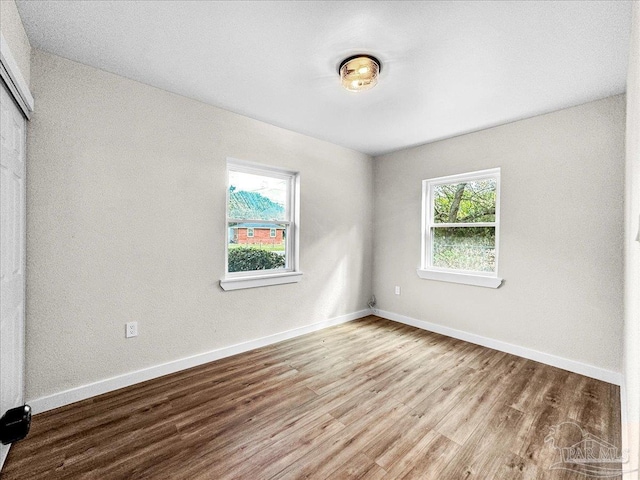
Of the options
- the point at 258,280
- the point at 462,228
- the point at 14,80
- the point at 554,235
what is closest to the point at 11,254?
the point at 14,80

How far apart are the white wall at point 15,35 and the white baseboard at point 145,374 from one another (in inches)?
84.5

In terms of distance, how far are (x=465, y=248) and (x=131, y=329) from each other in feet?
11.7

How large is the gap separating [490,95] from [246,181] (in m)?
2.46

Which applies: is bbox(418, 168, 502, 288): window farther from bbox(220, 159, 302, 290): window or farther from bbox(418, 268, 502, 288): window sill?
bbox(220, 159, 302, 290): window

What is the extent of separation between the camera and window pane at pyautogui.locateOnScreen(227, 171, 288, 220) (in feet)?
9.95

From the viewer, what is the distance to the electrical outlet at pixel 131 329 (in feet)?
7.47

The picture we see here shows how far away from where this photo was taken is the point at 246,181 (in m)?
3.12

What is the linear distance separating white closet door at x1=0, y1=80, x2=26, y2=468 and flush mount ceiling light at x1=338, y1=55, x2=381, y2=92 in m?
1.95

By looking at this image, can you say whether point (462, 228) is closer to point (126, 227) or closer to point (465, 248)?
point (465, 248)

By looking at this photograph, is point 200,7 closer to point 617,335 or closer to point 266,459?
point 266,459

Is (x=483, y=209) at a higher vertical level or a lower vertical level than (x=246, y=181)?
lower

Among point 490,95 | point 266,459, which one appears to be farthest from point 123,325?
point 490,95

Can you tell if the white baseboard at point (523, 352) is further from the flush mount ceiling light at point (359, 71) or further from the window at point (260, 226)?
the flush mount ceiling light at point (359, 71)

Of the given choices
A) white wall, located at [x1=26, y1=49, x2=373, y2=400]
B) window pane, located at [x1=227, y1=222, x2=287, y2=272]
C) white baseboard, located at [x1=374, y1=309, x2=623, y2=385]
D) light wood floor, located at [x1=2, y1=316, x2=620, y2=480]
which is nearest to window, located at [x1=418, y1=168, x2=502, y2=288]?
white baseboard, located at [x1=374, y1=309, x2=623, y2=385]
